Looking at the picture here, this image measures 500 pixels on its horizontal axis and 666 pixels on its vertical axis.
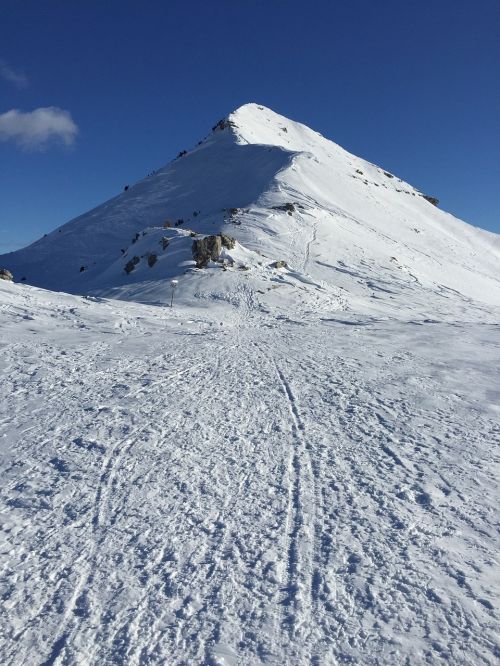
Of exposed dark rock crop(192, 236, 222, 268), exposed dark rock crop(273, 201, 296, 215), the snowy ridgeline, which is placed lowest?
the snowy ridgeline

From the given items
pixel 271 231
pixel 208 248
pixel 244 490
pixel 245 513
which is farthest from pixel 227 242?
pixel 245 513

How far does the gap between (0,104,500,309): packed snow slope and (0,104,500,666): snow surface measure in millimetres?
12776

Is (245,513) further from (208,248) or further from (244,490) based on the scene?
(208,248)

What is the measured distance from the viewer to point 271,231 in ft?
131

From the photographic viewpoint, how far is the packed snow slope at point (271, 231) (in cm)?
3359

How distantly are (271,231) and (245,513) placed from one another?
35.4m

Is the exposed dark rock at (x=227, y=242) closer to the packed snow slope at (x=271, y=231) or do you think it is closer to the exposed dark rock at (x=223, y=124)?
the packed snow slope at (x=271, y=231)

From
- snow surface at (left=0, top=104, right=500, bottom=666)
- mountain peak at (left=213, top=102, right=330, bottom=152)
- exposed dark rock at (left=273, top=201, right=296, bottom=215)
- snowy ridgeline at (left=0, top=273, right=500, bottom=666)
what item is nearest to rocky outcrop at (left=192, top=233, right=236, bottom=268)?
snow surface at (left=0, top=104, right=500, bottom=666)

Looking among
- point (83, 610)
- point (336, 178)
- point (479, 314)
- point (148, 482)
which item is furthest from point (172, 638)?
point (336, 178)

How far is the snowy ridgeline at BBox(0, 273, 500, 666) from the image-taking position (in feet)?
14.5

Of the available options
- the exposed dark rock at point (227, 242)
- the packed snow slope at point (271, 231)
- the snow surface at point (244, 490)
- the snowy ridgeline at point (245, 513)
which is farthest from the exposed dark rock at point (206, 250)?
the snowy ridgeline at point (245, 513)

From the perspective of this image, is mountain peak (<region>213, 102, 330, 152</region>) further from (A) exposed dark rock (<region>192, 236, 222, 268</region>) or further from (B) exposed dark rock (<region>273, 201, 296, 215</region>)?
(A) exposed dark rock (<region>192, 236, 222, 268</region>)

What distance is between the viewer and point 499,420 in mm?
9773

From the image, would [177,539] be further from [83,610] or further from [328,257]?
[328,257]
